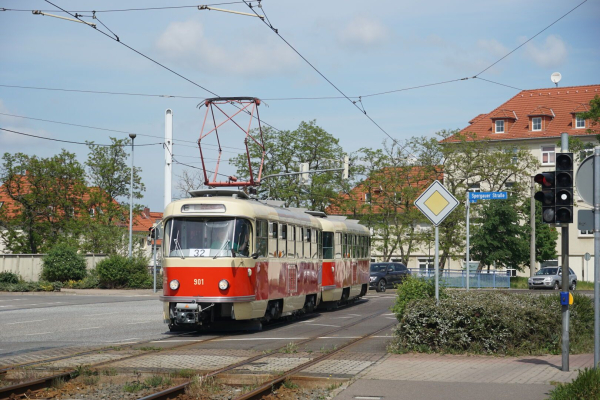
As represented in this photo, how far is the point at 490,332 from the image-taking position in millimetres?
13453

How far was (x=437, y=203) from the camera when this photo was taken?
573 inches

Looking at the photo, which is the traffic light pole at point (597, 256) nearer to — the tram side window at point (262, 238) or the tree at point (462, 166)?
the tram side window at point (262, 238)

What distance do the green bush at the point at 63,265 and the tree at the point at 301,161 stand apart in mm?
16172

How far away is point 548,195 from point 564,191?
0.24 m

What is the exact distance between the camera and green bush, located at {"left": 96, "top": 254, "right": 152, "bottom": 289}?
44750 mm

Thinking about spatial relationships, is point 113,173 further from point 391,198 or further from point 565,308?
point 565,308

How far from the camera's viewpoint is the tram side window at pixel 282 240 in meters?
20.2

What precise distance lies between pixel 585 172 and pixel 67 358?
8.51m

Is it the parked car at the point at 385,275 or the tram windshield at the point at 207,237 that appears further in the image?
the parked car at the point at 385,275

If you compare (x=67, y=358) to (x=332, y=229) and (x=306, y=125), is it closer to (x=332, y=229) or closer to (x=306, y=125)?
(x=332, y=229)

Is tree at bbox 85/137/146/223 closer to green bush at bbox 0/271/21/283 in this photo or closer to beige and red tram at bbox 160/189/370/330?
green bush at bbox 0/271/21/283

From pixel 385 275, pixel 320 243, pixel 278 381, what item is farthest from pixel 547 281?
pixel 278 381

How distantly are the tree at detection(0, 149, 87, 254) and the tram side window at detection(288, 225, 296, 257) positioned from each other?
148 ft

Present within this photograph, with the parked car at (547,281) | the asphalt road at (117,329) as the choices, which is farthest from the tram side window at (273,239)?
the parked car at (547,281)
